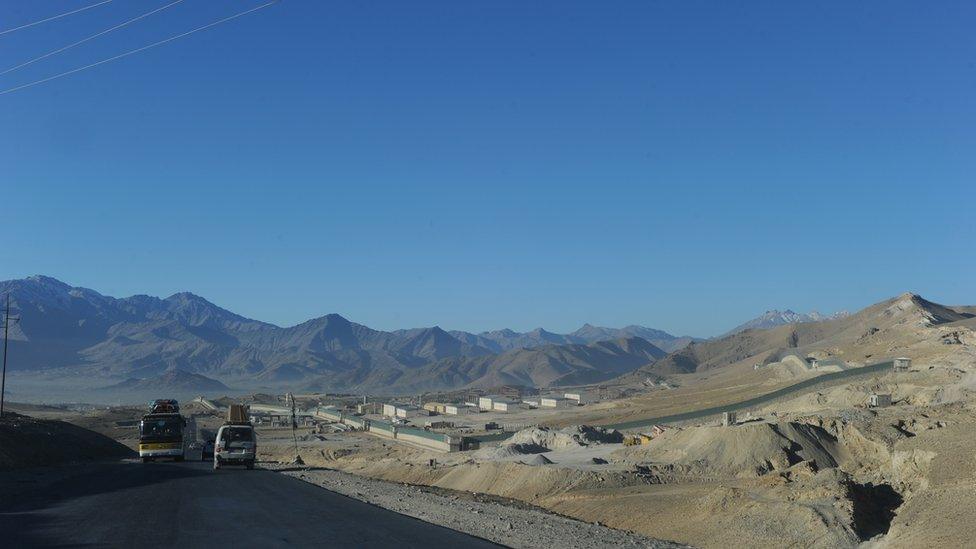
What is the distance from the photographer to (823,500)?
2505 centimetres

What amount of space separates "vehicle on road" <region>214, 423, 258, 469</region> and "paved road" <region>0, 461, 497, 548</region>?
813cm

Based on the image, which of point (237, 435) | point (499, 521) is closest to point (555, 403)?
point (237, 435)

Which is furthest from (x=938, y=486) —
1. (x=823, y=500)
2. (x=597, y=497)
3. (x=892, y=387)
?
(x=892, y=387)

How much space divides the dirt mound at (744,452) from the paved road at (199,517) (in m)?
19.9

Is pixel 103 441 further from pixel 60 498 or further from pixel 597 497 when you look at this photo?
pixel 597 497

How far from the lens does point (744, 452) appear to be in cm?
4184

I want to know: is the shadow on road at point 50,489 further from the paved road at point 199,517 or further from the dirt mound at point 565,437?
the dirt mound at point 565,437

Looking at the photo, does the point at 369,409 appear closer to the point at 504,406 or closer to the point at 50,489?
the point at 504,406

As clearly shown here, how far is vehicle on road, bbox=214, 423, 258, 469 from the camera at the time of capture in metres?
41.9

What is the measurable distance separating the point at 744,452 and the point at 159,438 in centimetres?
3535

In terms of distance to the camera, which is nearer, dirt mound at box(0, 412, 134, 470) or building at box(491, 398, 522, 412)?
dirt mound at box(0, 412, 134, 470)

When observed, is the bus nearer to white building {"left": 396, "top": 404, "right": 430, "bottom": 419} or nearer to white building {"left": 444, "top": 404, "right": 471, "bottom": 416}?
white building {"left": 396, "top": 404, "right": 430, "bottom": 419}

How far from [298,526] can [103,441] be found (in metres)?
59.7

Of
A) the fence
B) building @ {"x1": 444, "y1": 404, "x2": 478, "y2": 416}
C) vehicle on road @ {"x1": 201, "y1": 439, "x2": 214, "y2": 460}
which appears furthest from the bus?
building @ {"x1": 444, "y1": 404, "x2": 478, "y2": 416}
